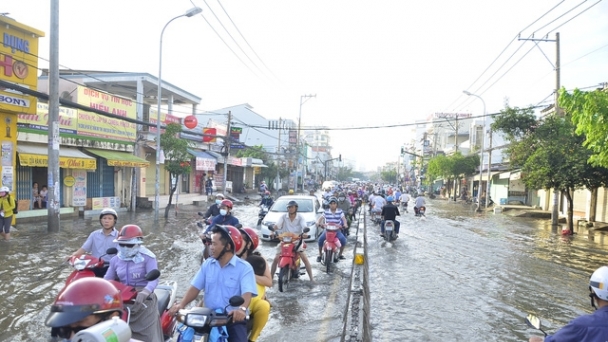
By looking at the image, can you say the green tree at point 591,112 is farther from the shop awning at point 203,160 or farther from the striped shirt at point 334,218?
the shop awning at point 203,160

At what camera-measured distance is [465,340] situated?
19.6ft

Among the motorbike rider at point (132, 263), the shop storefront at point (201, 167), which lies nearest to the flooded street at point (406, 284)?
the motorbike rider at point (132, 263)

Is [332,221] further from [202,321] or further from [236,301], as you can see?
[202,321]

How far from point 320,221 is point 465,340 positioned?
4.74 meters

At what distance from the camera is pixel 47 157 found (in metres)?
16.1

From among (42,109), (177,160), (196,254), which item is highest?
(42,109)

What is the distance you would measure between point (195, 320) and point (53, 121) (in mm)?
12504

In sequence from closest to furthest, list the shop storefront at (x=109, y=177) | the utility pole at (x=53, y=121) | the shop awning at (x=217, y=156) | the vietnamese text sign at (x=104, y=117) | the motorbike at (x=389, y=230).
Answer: the utility pole at (x=53, y=121) → the motorbike at (x=389, y=230) → the vietnamese text sign at (x=104, y=117) → the shop storefront at (x=109, y=177) → the shop awning at (x=217, y=156)

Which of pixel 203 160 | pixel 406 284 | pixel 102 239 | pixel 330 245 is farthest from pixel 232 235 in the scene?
pixel 203 160

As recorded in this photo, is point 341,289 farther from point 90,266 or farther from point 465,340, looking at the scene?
point 90,266

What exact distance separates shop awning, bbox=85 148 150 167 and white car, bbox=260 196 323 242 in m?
9.41

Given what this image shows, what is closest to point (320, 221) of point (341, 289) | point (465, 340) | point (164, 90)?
point (341, 289)

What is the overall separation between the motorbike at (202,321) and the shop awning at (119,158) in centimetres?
1852

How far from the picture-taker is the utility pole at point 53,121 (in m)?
13.1
